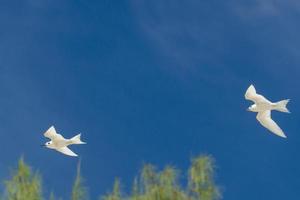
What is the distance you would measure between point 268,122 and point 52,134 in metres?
6.32

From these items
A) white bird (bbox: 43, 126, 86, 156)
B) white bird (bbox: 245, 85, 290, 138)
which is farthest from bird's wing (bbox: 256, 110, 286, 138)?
white bird (bbox: 43, 126, 86, 156)

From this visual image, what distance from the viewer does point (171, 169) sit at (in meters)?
17.0

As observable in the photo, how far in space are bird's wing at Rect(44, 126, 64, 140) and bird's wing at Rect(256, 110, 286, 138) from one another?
6.02 m

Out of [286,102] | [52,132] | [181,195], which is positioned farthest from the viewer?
[52,132]

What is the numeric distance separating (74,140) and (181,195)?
1235cm

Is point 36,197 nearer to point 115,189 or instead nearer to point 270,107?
point 115,189

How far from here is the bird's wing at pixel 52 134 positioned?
30.4 m

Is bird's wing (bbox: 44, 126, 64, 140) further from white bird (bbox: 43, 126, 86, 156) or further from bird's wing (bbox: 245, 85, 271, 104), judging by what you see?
bird's wing (bbox: 245, 85, 271, 104)

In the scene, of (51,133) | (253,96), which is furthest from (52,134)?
(253,96)

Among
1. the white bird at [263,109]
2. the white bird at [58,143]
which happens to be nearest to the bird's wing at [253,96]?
the white bird at [263,109]

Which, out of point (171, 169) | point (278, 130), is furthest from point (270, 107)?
point (171, 169)

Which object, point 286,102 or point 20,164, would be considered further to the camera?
point 286,102

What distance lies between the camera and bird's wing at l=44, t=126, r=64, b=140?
3040cm

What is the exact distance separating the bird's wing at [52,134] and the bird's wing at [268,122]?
6.02 meters
